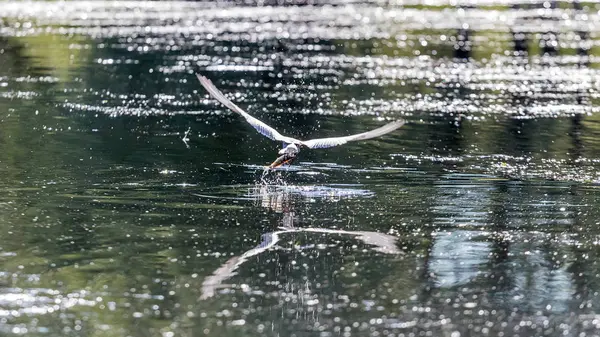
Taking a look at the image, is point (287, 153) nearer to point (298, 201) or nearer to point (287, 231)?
point (298, 201)

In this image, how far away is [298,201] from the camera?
17.8 meters

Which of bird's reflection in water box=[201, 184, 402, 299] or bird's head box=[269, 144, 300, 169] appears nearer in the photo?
bird's reflection in water box=[201, 184, 402, 299]

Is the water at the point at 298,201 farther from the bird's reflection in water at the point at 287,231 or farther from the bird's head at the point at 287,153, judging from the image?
the bird's head at the point at 287,153

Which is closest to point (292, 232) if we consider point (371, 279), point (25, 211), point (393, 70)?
point (371, 279)

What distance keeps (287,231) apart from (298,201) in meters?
1.99

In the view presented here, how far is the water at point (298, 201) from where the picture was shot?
12.5 meters

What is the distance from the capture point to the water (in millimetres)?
12469

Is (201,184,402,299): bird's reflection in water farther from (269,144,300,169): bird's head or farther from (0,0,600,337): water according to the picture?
(269,144,300,169): bird's head

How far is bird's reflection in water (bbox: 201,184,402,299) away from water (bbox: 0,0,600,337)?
0.16 feet

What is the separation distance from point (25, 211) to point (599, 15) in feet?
187

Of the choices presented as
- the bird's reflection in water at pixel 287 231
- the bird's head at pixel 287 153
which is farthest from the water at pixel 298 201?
the bird's head at pixel 287 153

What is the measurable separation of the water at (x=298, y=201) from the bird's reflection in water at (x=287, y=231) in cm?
5

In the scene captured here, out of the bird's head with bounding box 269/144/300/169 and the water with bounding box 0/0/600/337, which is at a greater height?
the bird's head with bounding box 269/144/300/169

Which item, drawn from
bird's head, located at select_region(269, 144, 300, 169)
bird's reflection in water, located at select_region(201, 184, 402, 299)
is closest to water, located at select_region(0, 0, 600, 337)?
bird's reflection in water, located at select_region(201, 184, 402, 299)
